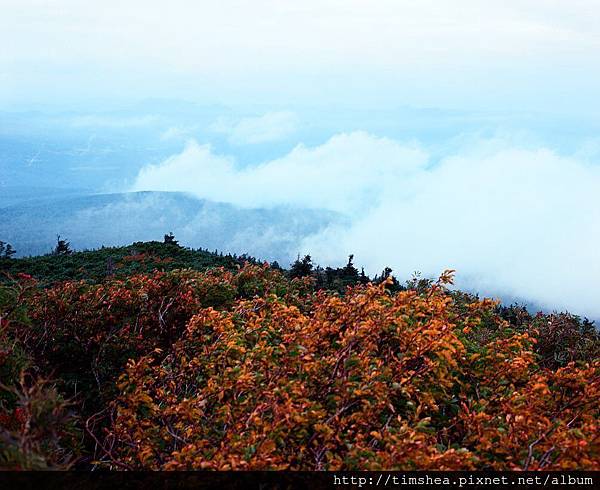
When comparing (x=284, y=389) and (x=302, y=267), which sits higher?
(x=302, y=267)

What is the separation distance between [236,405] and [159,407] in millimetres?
1118

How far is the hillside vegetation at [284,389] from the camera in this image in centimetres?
474

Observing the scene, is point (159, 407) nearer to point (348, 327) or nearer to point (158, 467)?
point (158, 467)

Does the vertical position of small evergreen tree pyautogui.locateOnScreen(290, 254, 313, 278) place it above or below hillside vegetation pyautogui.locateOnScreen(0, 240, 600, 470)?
above

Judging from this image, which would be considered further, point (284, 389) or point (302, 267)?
point (302, 267)

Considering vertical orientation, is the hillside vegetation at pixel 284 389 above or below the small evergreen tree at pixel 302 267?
below

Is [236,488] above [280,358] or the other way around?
the other way around

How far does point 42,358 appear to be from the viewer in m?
7.98

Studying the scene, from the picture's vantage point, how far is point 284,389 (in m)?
5.33

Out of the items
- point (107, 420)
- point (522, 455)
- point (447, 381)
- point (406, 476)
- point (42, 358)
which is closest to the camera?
point (406, 476)

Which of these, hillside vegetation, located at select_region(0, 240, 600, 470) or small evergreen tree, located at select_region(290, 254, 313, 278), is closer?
hillside vegetation, located at select_region(0, 240, 600, 470)

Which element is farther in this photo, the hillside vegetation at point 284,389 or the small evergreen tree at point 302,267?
the small evergreen tree at point 302,267

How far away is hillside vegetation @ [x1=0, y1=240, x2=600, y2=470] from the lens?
4742mm

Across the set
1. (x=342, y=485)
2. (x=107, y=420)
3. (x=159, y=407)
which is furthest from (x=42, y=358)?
(x=342, y=485)
